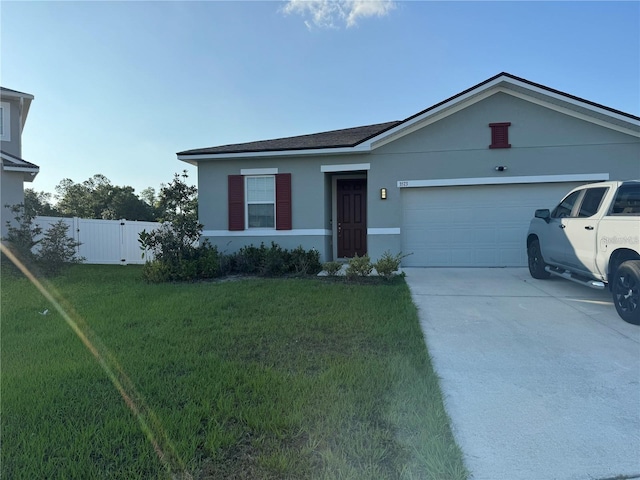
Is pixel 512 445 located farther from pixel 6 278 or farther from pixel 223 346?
pixel 6 278

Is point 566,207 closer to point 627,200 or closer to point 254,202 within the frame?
point 627,200

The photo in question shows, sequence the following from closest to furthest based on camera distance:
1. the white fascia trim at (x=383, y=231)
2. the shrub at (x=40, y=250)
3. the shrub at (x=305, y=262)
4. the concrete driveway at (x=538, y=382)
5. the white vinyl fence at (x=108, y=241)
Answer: the concrete driveway at (x=538, y=382) < the shrub at (x=305, y=262) < the shrub at (x=40, y=250) < the white fascia trim at (x=383, y=231) < the white vinyl fence at (x=108, y=241)

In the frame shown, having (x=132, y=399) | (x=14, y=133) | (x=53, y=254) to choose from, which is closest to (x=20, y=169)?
(x=14, y=133)

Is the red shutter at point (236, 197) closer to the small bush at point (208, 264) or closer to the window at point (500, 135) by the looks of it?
the small bush at point (208, 264)

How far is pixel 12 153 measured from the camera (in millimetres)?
13945

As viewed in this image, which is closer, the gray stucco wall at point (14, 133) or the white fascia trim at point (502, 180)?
the white fascia trim at point (502, 180)

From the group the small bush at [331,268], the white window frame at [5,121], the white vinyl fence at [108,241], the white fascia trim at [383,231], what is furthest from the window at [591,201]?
the white window frame at [5,121]

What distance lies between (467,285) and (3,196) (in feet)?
47.1

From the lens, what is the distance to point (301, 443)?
101 inches

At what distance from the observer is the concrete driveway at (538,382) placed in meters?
2.51

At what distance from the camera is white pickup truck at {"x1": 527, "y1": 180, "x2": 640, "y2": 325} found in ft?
16.8

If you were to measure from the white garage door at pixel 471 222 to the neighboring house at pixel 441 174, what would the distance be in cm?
3

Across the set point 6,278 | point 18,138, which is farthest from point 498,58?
point 18,138

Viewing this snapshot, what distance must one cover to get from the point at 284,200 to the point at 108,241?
861 cm
